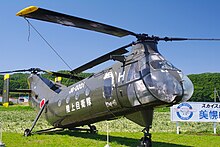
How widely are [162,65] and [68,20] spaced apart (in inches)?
113

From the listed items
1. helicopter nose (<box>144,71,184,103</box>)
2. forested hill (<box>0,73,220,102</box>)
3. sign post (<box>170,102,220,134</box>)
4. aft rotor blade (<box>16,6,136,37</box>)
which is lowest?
sign post (<box>170,102,220,134</box>)

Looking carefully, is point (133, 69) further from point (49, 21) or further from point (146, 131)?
point (49, 21)

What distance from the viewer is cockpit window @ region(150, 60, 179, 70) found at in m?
8.35

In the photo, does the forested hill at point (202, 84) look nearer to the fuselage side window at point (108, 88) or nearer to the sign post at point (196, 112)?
the sign post at point (196, 112)

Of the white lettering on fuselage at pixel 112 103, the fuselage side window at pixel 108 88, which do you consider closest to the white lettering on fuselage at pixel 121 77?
the fuselage side window at pixel 108 88

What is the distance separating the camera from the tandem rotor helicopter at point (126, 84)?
7.89 metres

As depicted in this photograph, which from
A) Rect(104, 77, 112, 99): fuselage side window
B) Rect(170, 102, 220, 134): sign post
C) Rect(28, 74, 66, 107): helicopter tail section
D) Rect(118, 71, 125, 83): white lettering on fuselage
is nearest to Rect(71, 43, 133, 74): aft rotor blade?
Rect(104, 77, 112, 99): fuselage side window

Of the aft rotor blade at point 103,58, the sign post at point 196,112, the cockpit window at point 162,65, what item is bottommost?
the sign post at point 196,112

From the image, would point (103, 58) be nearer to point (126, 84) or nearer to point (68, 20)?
point (126, 84)

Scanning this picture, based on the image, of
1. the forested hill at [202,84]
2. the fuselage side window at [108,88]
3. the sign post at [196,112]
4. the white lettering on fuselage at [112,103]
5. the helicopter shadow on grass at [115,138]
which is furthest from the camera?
the forested hill at [202,84]

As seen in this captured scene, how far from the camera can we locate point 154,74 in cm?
820

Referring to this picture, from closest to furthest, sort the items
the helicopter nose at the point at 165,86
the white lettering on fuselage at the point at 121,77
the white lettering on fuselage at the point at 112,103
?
the helicopter nose at the point at 165,86
the white lettering on fuselage at the point at 121,77
the white lettering on fuselage at the point at 112,103

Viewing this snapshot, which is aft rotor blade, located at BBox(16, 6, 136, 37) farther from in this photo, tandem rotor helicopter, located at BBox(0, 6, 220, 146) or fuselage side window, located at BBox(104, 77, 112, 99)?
fuselage side window, located at BBox(104, 77, 112, 99)

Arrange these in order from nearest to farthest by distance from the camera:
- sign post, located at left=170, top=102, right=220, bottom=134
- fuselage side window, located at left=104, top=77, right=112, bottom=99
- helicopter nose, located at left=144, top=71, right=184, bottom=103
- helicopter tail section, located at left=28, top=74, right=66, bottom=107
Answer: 1. helicopter nose, located at left=144, top=71, right=184, bottom=103
2. fuselage side window, located at left=104, top=77, right=112, bottom=99
3. helicopter tail section, located at left=28, top=74, right=66, bottom=107
4. sign post, located at left=170, top=102, right=220, bottom=134
